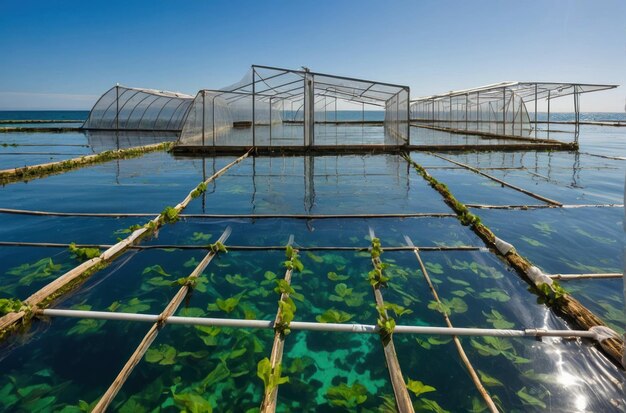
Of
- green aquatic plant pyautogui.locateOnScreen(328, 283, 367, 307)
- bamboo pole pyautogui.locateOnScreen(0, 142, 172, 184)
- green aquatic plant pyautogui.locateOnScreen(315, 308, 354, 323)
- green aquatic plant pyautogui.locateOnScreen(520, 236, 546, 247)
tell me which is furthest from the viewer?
bamboo pole pyautogui.locateOnScreen(0, 142, 172, 184)

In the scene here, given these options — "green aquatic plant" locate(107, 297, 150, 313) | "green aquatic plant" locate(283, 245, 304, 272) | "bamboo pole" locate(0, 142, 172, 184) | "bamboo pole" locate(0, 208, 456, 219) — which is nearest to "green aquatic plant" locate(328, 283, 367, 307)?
"green aquatic plant" locate(283, 245, 304, 272)

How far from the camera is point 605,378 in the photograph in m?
2.50

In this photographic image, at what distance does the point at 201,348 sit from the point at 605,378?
2.84m

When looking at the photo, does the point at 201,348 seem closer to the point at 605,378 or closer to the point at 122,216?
the point at 605,378

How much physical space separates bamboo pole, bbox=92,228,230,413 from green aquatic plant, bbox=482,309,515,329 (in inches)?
108

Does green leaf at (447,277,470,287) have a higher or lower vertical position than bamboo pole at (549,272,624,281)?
lower

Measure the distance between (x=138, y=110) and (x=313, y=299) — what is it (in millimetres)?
26873

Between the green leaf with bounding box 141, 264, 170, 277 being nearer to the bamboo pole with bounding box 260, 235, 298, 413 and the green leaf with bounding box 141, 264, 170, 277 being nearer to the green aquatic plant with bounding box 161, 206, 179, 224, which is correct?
the bamboo pole with bounding box 260, 235, 298, 413

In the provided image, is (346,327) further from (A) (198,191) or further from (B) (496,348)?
(A) (198,191)

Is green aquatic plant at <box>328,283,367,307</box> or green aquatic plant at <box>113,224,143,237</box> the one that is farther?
green aquatic plant at <box>113,224,143,237</box>

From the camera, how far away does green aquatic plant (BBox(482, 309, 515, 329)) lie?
3.14 meters

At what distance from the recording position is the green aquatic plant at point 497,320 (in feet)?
10.3

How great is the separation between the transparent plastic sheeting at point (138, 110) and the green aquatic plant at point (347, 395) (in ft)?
79.0

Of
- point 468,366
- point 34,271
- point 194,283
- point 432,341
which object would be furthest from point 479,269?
point 34,271
